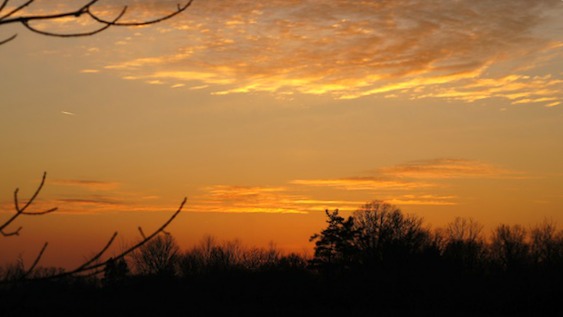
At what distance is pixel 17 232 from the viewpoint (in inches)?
89.7

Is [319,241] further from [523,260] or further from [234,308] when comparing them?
[523,260]

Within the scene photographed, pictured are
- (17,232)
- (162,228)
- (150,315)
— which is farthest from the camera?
→ (150,315)

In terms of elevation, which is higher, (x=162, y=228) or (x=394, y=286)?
(x=162, y=228)

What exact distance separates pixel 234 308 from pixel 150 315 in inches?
245

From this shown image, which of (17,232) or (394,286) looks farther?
(394,286)

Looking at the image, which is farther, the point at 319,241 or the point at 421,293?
the point at 319,241

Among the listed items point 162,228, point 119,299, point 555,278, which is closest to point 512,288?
point 555,278

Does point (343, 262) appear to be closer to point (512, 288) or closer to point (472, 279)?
point (472, 279)

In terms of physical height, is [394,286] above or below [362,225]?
below

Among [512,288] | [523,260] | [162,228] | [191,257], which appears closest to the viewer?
[162,228]

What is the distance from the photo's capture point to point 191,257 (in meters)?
90.0

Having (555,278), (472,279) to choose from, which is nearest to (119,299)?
(472,279)

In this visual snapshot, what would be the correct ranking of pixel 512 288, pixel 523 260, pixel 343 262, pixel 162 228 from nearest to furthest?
pixel 162 228
pixel 512 288
pixel 343 262
pixel 523 260

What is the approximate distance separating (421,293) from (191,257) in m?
41.6
